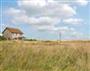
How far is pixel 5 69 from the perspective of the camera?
7.91 m

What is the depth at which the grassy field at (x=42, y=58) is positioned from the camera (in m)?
8.11

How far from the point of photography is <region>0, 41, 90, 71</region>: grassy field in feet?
26.6

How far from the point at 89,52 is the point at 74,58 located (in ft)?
2.40

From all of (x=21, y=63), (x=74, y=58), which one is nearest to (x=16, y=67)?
(x=21, y=63)

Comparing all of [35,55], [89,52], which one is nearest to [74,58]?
[89,52]

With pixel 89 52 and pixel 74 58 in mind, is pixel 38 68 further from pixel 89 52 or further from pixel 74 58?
pixel 89 52

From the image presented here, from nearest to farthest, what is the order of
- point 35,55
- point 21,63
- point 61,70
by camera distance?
point 61,70 < point 21,63 < point 35,55

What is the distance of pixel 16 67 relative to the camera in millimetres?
8141

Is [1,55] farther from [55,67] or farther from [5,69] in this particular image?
[55,67]

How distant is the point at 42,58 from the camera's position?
8.84 meters

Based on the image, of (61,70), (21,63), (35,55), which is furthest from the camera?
(35,55)

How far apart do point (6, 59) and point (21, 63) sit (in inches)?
21.3

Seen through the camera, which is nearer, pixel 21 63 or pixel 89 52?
pixel 21 63

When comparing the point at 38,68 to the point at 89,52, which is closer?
the point at 38,68
